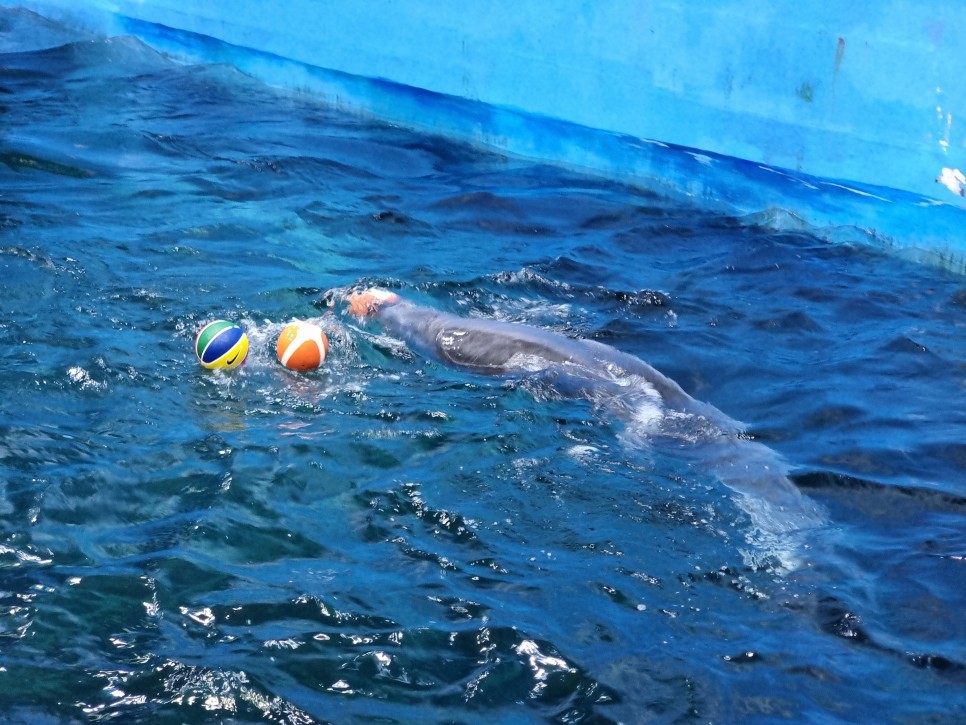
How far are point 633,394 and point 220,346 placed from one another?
8.26 ft

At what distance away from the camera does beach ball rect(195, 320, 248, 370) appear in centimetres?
637

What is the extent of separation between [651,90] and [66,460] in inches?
319

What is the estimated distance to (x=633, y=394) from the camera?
640 cm

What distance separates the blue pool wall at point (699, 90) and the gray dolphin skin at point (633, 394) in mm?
4776

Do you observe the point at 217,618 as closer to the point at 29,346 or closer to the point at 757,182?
the point at 29,346

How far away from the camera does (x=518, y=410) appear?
635 cm

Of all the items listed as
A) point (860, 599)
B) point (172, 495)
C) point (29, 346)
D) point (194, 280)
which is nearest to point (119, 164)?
point (194, 280)

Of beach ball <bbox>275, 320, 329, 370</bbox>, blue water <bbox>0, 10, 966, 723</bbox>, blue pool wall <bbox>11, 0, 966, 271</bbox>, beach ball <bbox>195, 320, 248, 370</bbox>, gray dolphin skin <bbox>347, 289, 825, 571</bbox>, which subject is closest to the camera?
blue water <bbox>0, 10, 966, 723</bbox>

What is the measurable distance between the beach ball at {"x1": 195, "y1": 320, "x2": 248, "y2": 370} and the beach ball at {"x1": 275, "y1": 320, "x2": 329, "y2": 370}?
0.84 feet

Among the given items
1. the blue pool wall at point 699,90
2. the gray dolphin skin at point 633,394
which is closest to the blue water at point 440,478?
the gray dolphin skin at point 633,394

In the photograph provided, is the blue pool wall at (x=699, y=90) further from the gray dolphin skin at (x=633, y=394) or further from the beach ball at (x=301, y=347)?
the beach ball at (x=301, y=347)

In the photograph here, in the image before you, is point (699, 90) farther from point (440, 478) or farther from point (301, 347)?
point (440, 478)

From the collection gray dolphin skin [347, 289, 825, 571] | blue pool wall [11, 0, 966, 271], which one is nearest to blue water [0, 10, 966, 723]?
gray dolphin skin [347, 289, 825, 571]

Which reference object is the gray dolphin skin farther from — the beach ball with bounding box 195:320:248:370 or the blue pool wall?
the blue pool wall
